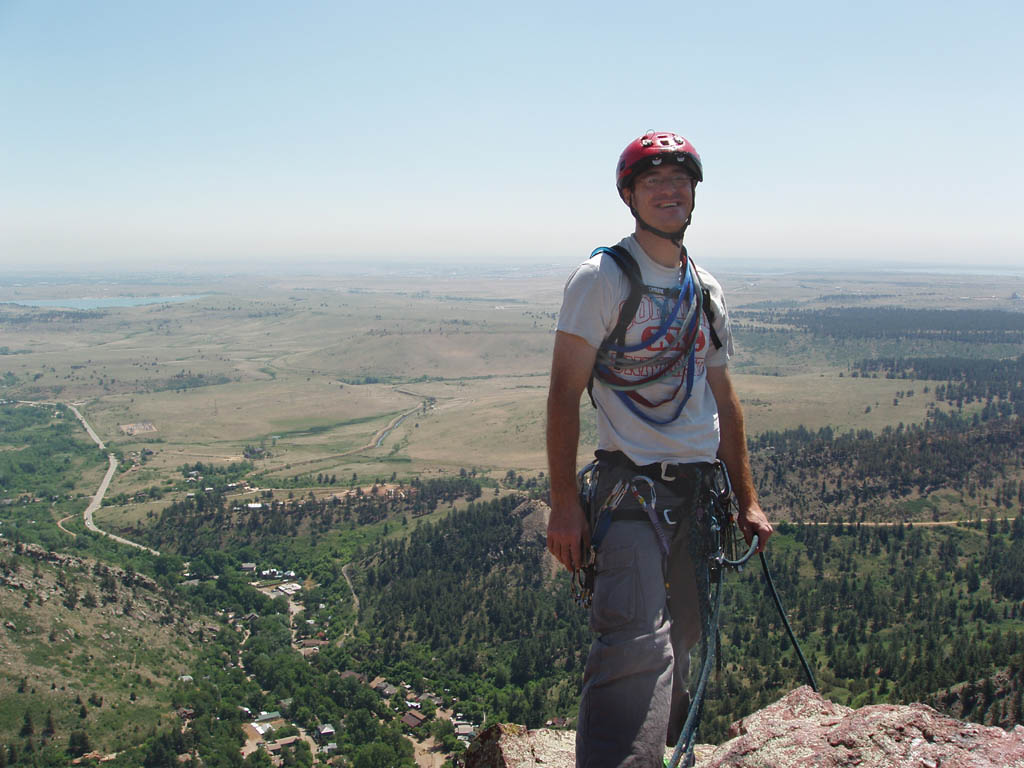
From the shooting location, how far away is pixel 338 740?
145 ft

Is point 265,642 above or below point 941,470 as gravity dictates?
below

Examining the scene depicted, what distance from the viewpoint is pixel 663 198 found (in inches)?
188

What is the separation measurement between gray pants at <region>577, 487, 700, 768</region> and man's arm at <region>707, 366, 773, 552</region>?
105 cm

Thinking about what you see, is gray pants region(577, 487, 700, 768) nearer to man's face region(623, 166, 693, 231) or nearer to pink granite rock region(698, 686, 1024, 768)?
pink granite rock region(698, 686, 1024, 768)

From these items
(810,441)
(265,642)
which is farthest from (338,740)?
(810,441)

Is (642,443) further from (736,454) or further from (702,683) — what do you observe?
(702,683)

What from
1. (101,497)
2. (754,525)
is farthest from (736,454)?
(101,497)

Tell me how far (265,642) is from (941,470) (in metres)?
81.6

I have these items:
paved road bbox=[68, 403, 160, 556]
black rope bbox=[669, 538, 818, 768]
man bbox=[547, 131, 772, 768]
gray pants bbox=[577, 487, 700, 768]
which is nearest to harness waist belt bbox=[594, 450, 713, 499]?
man bbox=[547, 131, 772, 768]

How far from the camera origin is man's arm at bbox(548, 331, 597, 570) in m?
4.42

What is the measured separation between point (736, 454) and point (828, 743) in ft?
6.78

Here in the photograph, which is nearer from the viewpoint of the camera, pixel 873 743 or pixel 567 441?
pixel 567 441

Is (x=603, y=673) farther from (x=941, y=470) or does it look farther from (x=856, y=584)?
(x=941, y=470)

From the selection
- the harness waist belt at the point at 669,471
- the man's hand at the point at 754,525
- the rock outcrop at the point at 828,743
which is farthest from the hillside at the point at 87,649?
the harness waist belt at the point at 669,471
